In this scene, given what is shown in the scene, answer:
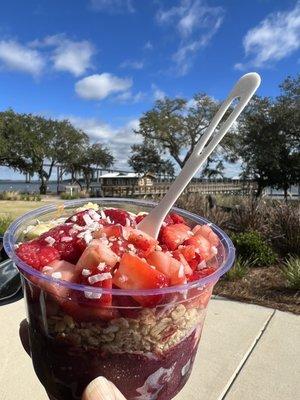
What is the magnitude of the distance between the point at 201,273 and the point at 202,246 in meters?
0.12

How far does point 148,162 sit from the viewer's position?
52406 millimetres

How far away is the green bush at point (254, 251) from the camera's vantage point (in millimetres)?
7762

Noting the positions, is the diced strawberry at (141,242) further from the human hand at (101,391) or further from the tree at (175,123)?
the tree at (175,123)

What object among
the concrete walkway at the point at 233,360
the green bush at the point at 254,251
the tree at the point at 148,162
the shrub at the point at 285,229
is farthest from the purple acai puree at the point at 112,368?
the tree at the point at 148,162

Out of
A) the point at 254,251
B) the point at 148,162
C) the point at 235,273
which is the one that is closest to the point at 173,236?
the point at 235,273

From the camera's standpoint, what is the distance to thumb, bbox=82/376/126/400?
41.8 inches

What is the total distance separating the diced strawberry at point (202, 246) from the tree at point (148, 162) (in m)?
49.0

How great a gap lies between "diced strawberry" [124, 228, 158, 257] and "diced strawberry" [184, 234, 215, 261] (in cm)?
13

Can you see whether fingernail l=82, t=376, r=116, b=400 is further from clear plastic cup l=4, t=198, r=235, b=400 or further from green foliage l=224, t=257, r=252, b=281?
green foliage l=224, t=257, r=252, b=281

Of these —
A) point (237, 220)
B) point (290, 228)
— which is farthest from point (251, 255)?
point (237, 220)

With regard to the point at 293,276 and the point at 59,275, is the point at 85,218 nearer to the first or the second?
the point at 59,275

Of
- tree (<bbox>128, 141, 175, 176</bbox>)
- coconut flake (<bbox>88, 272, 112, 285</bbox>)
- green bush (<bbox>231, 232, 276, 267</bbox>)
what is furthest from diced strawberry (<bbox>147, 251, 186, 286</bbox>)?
tree (<bbox>128, 141, 175, 176</bbox>)

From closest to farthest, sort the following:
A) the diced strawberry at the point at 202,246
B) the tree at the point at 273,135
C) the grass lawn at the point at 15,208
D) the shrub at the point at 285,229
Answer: the diced strawberry at the point at 202,246
the shrub at the point at 285,229
the grass lawn at the point at 15,208
the tree at the point at 273,135

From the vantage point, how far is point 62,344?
112cm
